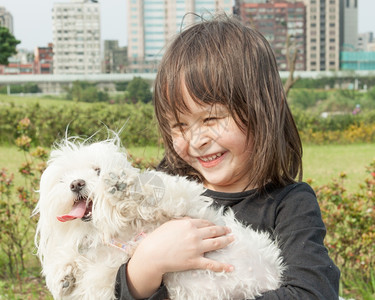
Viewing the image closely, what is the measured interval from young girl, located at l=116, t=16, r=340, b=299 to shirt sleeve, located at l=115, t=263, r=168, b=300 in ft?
0.10

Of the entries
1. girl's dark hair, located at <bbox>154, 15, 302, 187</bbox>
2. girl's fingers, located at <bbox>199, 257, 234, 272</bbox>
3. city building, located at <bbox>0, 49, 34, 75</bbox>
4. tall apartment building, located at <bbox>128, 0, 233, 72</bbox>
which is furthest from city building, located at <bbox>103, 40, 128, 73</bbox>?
girl's fingers, located at <bbox>199, 257, 234, 272</bbox>

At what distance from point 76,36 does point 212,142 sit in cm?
1844

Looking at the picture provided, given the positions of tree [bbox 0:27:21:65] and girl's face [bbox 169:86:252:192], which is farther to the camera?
tree [bbox 0:27:21:65]

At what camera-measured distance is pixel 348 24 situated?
110ft

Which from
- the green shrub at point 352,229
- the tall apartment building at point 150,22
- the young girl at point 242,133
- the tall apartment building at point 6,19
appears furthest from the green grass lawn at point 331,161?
the tall apartment building at point 150,22

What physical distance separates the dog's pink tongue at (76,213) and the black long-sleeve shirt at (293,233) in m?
0.22

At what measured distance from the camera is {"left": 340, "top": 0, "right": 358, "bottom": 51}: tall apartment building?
32231 millimetres

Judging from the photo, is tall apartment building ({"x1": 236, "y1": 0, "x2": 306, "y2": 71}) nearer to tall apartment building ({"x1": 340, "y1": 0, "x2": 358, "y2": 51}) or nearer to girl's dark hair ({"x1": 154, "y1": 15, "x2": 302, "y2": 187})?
tall apartment building ({"x1": 340, "y1": 0, "x2": 358, "y2": 51})

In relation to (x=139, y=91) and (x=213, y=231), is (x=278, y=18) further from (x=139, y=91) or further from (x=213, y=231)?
(x=213, y=231)

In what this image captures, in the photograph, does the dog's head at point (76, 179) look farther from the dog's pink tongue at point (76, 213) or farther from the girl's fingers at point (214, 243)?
the girl's fingers at point (214, 243)

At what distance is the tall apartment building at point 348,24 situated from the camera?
3223 cm

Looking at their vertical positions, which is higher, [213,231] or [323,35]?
[323,35]

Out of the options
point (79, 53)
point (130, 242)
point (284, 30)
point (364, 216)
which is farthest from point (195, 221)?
point (284, 30)

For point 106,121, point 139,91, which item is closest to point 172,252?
point 106,121
